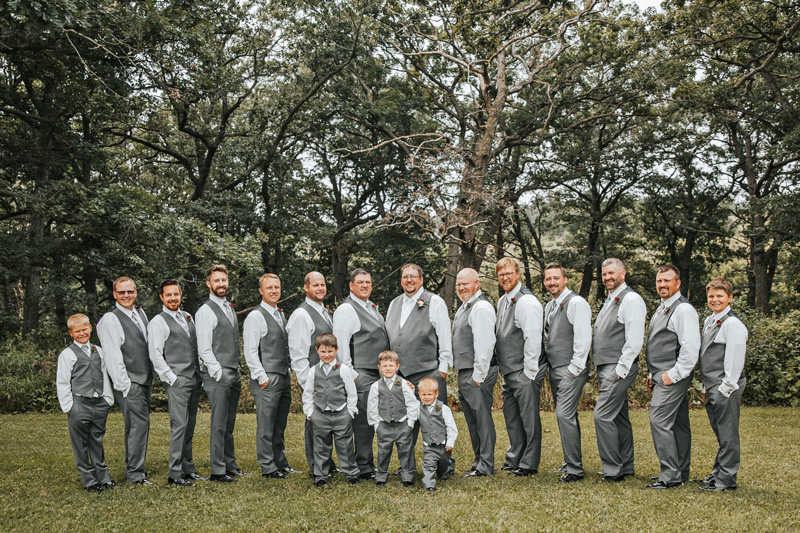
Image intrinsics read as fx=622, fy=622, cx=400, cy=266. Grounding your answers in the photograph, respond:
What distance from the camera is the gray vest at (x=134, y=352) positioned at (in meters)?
6.16

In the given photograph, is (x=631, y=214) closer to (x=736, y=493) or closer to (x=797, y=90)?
(x=797, y=90)

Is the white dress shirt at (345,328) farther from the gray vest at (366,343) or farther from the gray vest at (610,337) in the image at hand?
the gray vest at (610,337)

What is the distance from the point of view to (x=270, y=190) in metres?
A: 24.5

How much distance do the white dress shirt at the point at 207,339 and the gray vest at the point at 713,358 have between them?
4693mm

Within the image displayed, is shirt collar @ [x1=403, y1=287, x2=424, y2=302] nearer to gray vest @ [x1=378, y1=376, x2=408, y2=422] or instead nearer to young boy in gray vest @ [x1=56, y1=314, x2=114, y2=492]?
gray vest @ [x1=378, y1=376, x2=408, y2=422]

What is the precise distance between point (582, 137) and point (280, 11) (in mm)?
12381

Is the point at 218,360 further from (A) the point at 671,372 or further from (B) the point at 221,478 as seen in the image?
(A) the point at 671,372

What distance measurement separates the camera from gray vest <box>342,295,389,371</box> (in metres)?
6.32

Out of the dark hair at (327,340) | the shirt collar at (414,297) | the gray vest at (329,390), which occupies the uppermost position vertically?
the shirt collar at (414,297)

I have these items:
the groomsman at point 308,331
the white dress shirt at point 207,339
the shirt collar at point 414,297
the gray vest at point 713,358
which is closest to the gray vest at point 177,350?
the white dress shirt at point 207,339

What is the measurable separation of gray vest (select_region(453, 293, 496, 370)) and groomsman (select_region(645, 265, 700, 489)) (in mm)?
1702

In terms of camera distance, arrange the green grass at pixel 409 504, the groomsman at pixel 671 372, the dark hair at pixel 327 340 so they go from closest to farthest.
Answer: the green grass at pixel 409 504 < the groomsman at pixel 671 372 < the dark hair at pixel 327 340

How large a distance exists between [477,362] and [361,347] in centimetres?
118

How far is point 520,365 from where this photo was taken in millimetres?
6332
